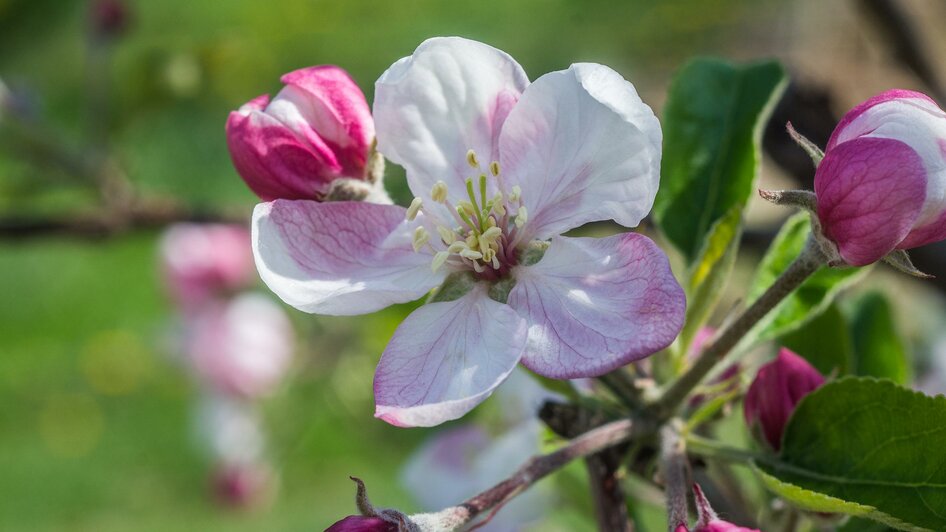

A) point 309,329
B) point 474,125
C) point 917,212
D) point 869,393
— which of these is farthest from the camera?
point 309,329

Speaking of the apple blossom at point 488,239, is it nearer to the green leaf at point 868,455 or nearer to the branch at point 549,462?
the branch at point 549,462

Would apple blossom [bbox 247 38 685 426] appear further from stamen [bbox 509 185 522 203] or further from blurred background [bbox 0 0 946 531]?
blurred background [bbox 0 0 946 531]

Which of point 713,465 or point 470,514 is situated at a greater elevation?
point 470,514

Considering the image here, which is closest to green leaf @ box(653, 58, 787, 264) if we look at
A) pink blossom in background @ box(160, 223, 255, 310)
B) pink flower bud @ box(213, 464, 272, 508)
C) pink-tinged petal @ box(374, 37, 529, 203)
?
pink-tinged petal @ box(374, 37, 529, 203)

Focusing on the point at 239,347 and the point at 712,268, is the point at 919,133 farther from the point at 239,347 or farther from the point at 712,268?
the point at 239,347

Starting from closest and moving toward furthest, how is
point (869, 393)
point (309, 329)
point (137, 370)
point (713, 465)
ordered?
point (869, 393), point (713, 465), point (309, 329), point (137, 370)

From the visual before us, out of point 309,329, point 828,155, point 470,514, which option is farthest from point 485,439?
point 309,329

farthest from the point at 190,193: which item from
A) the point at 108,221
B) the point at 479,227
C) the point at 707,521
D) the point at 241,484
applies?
the point at 707,521

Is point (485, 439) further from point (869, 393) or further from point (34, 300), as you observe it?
point (34, 300)
